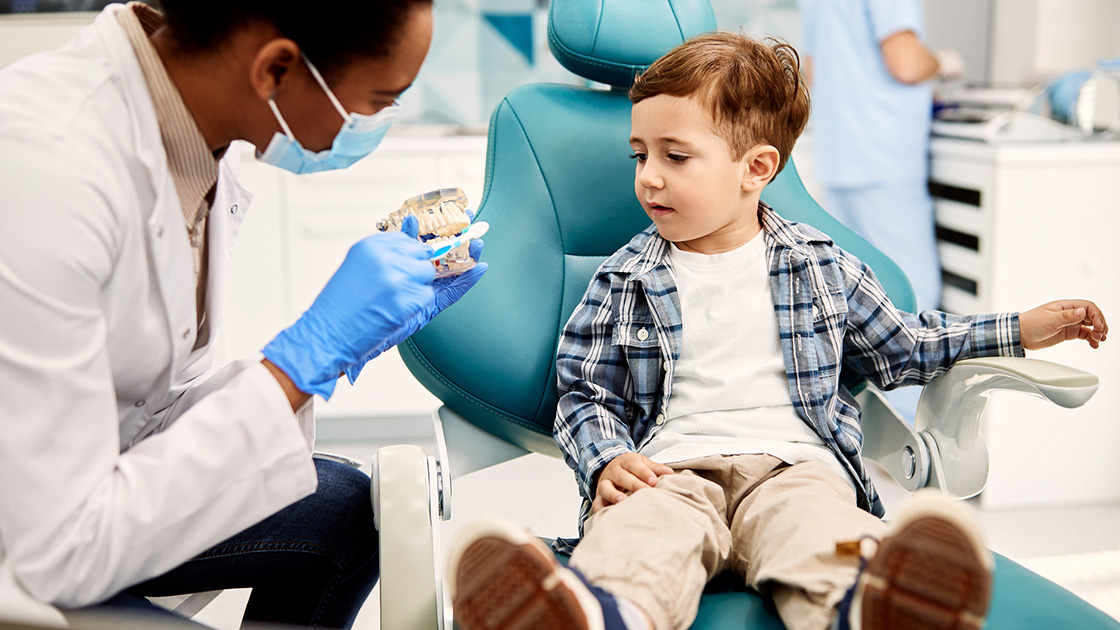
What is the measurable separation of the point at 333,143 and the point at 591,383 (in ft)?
1.56

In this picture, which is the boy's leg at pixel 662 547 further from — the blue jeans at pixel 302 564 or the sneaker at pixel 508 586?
the blue jeans at pixel 302 564

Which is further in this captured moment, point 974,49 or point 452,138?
point 974,49

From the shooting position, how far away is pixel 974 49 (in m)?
3.16

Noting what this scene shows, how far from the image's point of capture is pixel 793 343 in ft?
3.84

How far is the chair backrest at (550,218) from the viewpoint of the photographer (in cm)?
123

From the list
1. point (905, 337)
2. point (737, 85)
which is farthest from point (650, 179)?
point (905, 337)

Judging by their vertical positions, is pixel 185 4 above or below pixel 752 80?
above

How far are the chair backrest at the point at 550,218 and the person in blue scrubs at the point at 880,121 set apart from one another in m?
1.18

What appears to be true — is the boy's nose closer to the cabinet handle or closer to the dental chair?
the dental chair

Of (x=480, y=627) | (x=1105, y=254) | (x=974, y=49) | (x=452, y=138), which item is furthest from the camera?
(x=974, y=49)

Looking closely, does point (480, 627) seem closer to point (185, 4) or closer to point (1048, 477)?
point (185, 4)

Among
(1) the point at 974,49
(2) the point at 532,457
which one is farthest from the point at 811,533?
(1) the point at 974,49

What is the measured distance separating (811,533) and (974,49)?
2.81 meters

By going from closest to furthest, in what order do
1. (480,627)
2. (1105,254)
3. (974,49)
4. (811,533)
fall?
(480,627) < (811,533) < (1105,254) < (974,49)
